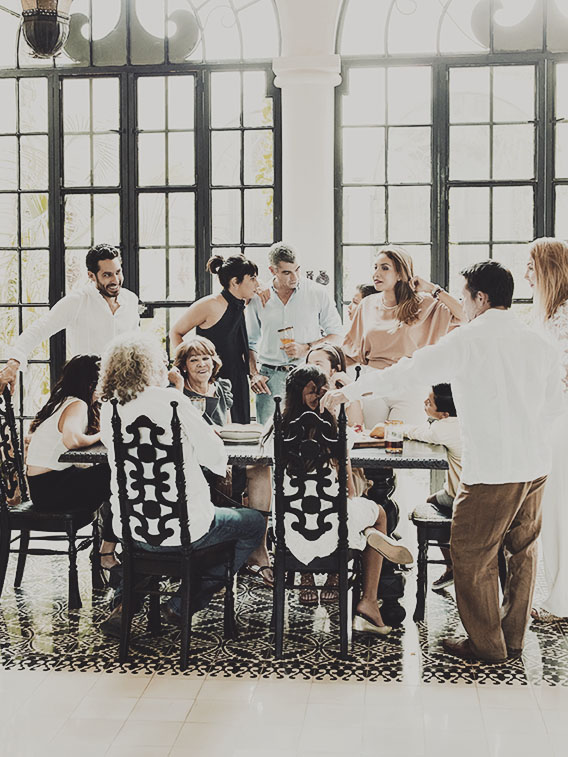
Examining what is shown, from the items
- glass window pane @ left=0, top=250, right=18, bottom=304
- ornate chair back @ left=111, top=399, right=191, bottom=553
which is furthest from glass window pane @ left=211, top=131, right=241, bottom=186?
ornate chair back @ left=111, top=399, right=191, bottom=553

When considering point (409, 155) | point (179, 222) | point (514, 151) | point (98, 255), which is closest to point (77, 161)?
point (179, 222)

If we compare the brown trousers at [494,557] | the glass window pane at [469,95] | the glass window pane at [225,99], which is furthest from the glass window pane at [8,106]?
the brown trousers at [494,557]

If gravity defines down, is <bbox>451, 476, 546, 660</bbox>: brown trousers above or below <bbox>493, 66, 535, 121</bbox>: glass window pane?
below

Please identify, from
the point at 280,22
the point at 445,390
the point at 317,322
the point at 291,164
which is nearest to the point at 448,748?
the point at 445,390

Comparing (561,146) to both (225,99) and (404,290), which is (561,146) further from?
(225,99)

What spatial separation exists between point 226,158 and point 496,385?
4206mm

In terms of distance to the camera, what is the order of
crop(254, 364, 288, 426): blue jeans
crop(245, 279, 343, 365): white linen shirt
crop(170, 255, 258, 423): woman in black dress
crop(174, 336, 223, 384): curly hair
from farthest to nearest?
crop(245, 279, 343, 365): white linen shirt
crop(254, 364, 288, 426): blue jeans
crop(170, 255, 258, 423): woman in black dress
crop(174, 336, 223, 384): curly hair

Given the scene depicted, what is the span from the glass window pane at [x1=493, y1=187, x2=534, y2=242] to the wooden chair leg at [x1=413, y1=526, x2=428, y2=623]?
3.42m

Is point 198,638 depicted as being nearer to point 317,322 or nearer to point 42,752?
point 42,752

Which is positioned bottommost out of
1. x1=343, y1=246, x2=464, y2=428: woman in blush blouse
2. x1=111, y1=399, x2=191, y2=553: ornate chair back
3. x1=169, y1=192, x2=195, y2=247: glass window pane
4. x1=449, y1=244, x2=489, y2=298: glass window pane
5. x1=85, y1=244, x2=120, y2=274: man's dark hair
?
x1=111, y1=399, x2=191, y2=553: ornate chair back

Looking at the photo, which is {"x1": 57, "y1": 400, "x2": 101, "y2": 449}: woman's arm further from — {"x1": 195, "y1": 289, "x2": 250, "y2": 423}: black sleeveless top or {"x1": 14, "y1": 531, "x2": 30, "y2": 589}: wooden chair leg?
{"x1": 195, "y1": 289, "x2": 250, "y2": 423}: black sleeveless top

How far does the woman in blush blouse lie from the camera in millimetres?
5902

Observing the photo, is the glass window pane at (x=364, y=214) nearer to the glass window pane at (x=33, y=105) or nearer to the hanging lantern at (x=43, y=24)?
the glass window pane at (x=33, y=105)

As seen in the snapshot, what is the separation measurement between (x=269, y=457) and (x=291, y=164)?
331 centimetres
